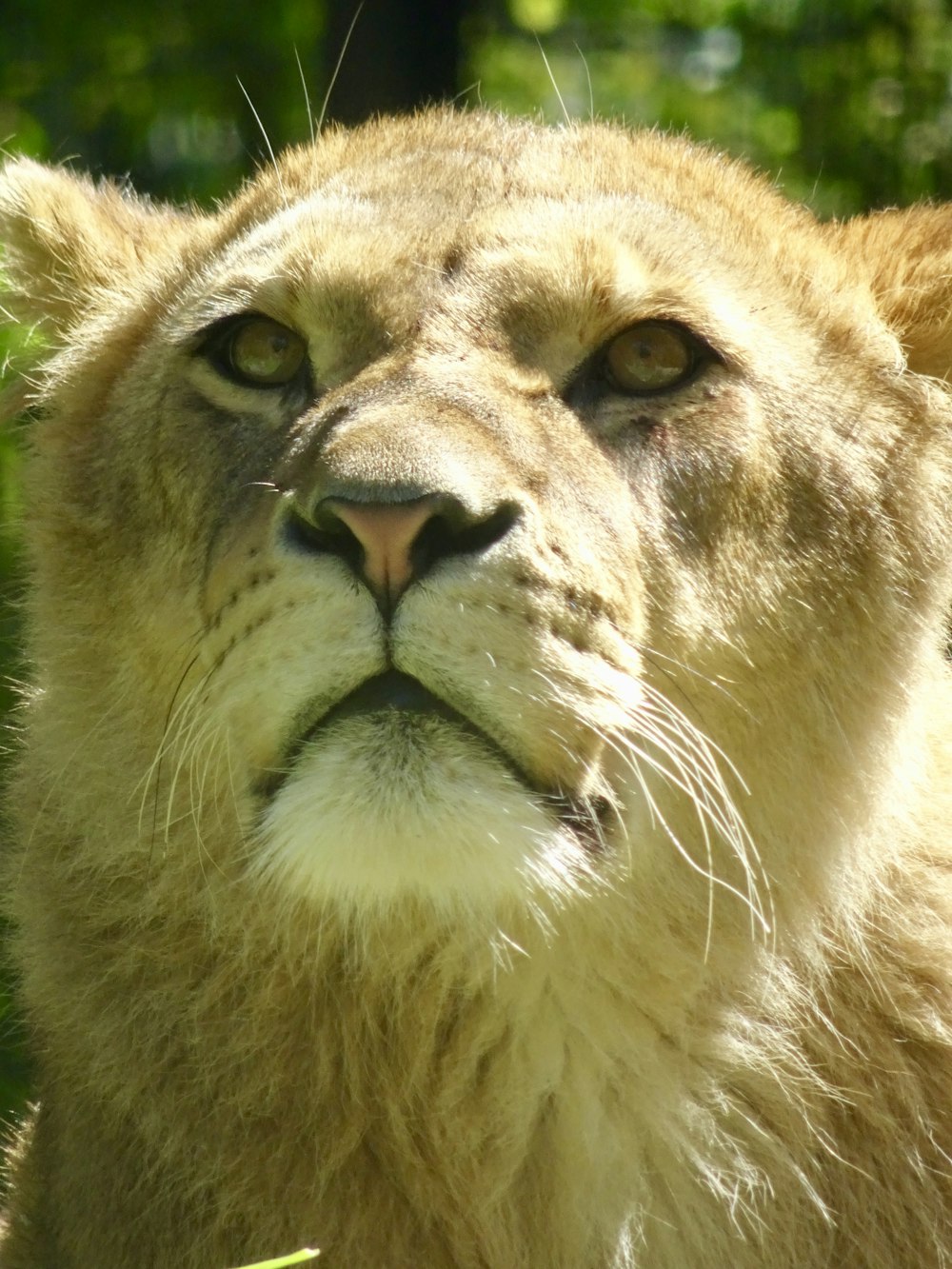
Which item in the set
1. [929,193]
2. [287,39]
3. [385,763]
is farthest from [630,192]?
[287,39]

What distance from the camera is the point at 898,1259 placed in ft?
11.7

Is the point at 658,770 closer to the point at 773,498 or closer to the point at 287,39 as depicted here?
the point at 773,498

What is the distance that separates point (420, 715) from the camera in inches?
119

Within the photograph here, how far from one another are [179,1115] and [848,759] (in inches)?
56.4

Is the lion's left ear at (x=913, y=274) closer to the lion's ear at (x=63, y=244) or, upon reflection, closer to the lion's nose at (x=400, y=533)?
the lion's nose at (x=400, y=533)

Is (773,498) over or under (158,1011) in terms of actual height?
over

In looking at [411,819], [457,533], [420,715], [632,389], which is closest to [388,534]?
[457,533]

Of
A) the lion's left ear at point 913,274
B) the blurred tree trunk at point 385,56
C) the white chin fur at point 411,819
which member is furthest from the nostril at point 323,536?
the blurred tree trunk at point 385,56

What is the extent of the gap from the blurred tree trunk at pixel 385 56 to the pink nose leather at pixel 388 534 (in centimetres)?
534

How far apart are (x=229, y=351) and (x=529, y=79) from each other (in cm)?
736

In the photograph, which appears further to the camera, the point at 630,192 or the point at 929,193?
the point at 929,193

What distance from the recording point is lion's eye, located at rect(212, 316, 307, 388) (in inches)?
147

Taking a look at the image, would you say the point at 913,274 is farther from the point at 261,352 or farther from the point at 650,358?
the point at 261,352

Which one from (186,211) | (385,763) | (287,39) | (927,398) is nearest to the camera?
(385,763)
